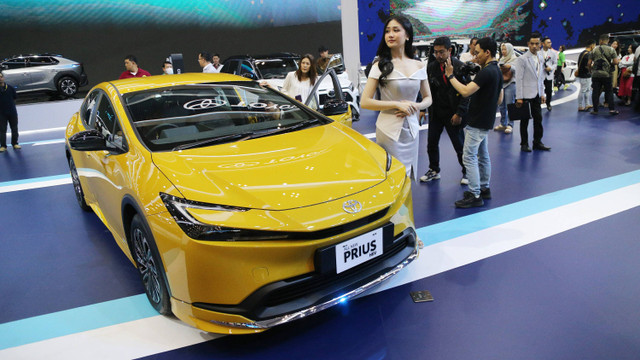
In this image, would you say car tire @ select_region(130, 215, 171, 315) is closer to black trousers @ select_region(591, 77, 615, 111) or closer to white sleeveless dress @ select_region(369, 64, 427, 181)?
white sleeveless dress @ select_region(369, 64, 427, 181)

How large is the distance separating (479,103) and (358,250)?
2.05 m

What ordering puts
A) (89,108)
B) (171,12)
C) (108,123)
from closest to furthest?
(108,123)
(89,108)
(171,12)

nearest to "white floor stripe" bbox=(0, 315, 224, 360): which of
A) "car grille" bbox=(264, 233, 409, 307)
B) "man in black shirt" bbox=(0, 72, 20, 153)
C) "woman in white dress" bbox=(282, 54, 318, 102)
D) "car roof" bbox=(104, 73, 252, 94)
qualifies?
"car grille" bbox=(264, 233, 409, 307)

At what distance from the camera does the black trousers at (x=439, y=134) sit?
3.99 metres

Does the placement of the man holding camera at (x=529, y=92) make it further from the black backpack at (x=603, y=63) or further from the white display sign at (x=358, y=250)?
the white display sign at (x=358, y=250)

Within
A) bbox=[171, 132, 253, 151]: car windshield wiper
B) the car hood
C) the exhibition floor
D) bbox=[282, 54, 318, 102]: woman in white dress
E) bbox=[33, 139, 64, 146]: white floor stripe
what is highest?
bbox=[282, 54, 318, 102]: woman in white dress

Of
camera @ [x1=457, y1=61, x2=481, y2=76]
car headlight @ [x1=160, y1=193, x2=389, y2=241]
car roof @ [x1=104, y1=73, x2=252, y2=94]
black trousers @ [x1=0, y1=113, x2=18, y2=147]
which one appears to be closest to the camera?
car headlight @ [x1=160, y1=193, x2=389, y2=241]

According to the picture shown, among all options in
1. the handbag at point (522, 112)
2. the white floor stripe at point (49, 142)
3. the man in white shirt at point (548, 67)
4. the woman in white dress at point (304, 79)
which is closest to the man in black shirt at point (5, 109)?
the white floor stripe at point (49, 142)

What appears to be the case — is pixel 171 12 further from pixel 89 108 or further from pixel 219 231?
pixel 219 231

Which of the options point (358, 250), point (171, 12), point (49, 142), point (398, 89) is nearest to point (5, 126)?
point (49, 142)

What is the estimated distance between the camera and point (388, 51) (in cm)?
262

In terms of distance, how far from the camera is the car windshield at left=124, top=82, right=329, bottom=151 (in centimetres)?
234

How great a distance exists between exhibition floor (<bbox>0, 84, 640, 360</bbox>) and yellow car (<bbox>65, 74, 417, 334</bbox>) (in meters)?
0.27

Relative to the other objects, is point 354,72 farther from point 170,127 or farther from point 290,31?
point 170,127
